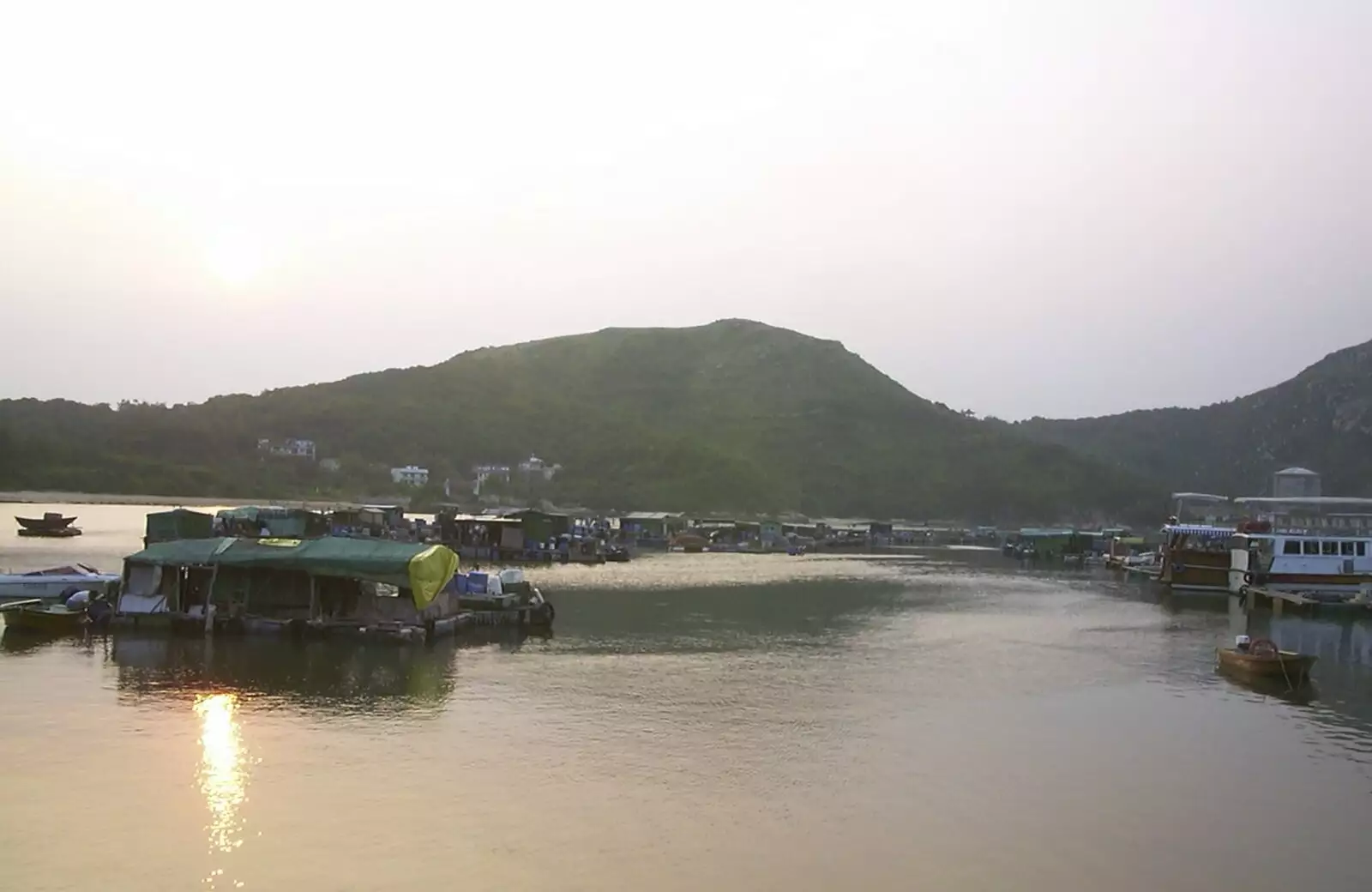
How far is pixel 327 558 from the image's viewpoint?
29.1 metres

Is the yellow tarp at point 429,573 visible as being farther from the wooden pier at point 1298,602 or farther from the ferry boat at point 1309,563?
the ferry boat at point 1309,563

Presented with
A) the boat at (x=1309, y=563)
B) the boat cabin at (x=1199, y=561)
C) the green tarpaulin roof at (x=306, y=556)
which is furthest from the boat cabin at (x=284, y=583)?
the boat cabin at (x=1199, y=561)

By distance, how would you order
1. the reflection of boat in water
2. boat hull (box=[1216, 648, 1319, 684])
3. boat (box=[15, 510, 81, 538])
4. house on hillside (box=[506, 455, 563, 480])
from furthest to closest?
house on hillside (box=[506, 455, 563, 480])
boat (box=[15, 510, 81, 538])
boat hull (box=[1216, 648, 1319, 684])
the reflection of boat in water

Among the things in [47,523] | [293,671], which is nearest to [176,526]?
[47,523]

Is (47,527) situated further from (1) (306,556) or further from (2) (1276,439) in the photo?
(2) (1276,439)

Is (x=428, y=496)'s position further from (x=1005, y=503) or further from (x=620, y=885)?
(x=620, y=885)

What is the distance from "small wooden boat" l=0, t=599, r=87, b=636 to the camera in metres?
29.5

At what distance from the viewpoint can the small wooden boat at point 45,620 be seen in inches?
1161

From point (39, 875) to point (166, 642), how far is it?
16.6 meters

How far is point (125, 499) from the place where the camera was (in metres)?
105

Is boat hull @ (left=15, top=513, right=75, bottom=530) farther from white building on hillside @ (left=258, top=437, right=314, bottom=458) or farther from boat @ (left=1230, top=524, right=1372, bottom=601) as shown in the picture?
white building on hillside @ (left=258, top=437, right=314, bottom=458)

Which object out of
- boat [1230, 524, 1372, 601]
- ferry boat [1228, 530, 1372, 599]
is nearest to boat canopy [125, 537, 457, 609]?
boat [1230, 524, 1372, 601]

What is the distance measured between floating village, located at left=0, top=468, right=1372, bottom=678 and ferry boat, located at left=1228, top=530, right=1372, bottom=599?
0.19 ft

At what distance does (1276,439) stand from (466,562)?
145 m
